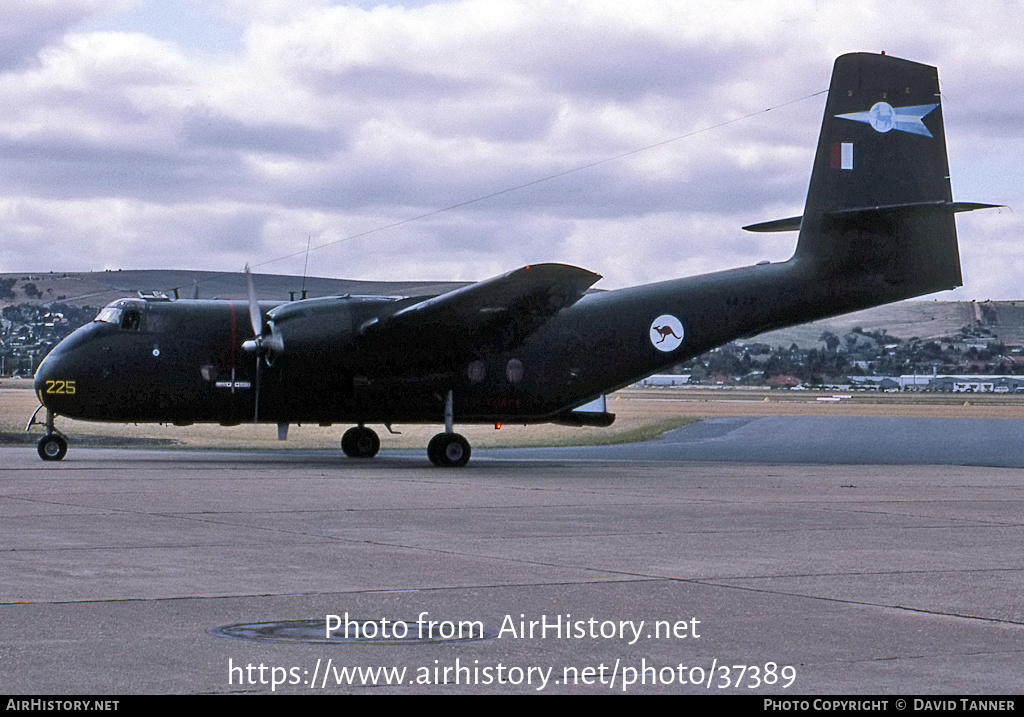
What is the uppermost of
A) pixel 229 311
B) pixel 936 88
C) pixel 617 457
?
pixel 936 88

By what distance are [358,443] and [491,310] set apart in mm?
6285

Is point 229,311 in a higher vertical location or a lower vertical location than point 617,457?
higher

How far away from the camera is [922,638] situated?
8.52 m

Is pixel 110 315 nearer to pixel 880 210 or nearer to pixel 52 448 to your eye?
pixel 52 448

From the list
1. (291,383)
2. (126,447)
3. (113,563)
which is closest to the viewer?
(113,563)

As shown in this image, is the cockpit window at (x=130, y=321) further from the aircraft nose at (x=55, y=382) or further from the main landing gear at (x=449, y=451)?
the main landing gear at (x=449, y=451)

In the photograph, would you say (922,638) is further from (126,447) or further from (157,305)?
(126,447)

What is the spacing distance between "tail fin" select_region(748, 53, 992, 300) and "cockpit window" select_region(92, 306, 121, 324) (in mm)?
15379

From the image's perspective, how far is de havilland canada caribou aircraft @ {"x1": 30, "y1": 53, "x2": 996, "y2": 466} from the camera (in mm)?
27938

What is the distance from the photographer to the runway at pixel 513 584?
7.31m

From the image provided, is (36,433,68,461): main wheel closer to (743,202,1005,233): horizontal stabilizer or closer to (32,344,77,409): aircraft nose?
(32,344,77,409): aircraft nose
